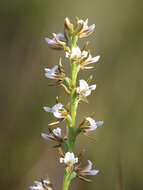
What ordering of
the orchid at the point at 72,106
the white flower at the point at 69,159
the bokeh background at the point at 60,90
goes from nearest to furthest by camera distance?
the white flower at the point at 69,159 → the orchid at the point at 72,106 → the bokeh background at the point at 60,90

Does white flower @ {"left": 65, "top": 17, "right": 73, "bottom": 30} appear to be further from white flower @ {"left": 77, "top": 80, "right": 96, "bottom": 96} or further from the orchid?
white flower @ {"left": 77, "top": 80, "right": 96, "bottom": 96}

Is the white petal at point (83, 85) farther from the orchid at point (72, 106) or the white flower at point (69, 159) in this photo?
the white flower at point (69, 159)

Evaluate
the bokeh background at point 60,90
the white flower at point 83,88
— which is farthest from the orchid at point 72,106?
the bokeh background at point 60,90

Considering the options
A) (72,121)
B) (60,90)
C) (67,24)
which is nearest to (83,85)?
(72,121)

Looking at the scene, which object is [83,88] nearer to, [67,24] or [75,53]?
[75,53]

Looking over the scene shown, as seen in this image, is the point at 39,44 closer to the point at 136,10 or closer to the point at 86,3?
the point at 86,3

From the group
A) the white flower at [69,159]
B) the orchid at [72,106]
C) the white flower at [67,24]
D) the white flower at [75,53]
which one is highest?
the white flower at [67,24]

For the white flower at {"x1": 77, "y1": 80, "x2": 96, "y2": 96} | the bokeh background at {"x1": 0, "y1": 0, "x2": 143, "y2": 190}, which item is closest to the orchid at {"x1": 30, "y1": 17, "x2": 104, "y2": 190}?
the white flower at {"x1": 77, "y1": 80, "x2": 96, "y2": 96}

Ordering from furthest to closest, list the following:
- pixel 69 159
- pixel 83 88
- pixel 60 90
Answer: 1. pixel 60 90
2. pixel 83 88
3. pixel 69 159
